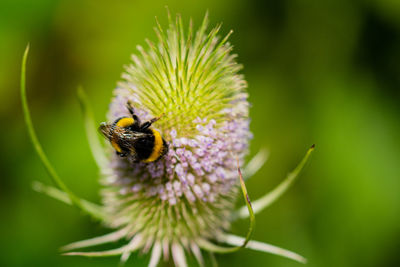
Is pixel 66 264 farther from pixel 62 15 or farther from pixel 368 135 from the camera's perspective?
pixel 368 135

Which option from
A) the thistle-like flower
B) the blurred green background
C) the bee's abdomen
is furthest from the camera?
the blurred green background

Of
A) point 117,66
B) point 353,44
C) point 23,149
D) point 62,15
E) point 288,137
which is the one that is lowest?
point 288,137

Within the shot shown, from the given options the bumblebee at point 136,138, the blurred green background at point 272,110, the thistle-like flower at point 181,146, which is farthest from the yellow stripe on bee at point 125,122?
the blurred green background at point 272,110

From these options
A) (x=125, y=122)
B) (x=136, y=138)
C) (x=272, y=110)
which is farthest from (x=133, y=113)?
(x=272, y=110)

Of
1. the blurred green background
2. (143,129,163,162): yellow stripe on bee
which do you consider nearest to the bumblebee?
(143,129,163,162): yellow stripe on bee

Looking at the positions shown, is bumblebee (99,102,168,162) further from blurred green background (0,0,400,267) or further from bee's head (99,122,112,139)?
blurred green background (0,0,400,267)

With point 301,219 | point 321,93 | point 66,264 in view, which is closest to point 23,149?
point 66,264
